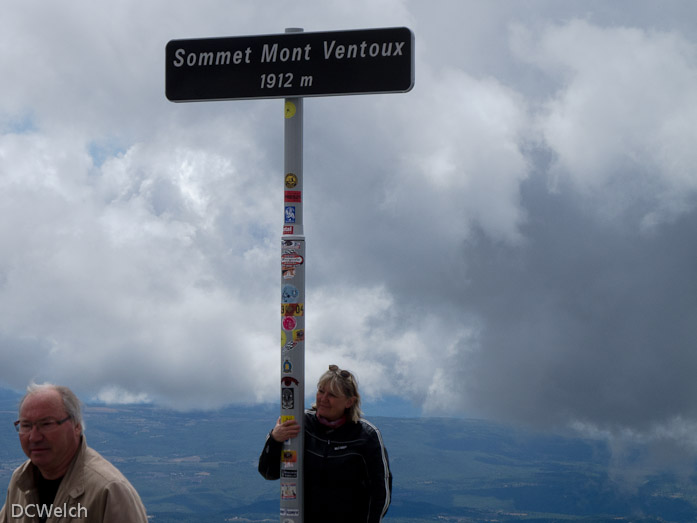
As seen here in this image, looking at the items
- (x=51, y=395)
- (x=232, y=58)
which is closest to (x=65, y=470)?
(x=51, y=395)

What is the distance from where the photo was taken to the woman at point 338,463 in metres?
5.84

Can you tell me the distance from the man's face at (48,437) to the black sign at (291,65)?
105 inches

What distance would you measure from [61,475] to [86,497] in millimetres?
264

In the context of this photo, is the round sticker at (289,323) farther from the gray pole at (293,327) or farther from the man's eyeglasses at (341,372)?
the man's eyeglasses at (341,372)

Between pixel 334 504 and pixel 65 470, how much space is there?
2360mm

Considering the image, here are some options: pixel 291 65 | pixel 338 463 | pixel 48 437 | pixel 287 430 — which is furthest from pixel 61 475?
pixel 291 65

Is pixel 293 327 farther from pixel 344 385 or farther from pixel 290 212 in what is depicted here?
pixel 290 212

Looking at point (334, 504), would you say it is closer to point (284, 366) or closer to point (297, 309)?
point (284, 366)

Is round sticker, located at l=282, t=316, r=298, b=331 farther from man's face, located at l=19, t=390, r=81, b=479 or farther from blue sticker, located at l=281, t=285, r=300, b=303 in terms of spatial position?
man's face, located at l=19, t=390, r=81, b=479

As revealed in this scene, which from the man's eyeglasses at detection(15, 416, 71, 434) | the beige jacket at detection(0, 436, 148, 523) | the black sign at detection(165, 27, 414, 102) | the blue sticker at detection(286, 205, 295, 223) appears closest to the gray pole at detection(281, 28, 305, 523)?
the blue sticker at detection(286, 205, 295, 223)

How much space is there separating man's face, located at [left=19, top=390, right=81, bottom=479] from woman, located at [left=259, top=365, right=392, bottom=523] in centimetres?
205

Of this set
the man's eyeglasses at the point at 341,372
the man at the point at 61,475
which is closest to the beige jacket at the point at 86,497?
the man at the point at 61,475

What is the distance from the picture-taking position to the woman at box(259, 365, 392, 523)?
5.84 metres

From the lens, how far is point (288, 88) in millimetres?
5781
